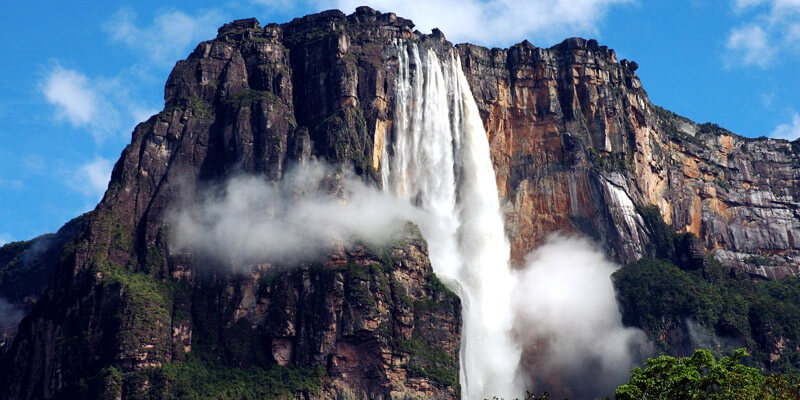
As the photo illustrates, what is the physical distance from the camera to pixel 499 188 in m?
150

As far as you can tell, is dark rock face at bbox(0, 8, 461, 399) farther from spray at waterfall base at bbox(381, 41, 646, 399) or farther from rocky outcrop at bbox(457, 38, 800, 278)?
rocky outcrop at bbox(457, 38, 800, 278)

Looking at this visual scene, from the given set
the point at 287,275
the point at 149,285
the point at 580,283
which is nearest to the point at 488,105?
the point at 580,283

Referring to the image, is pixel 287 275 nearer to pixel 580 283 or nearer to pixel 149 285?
pixel 149 285

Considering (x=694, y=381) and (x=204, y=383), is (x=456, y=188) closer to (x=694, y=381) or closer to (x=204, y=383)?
(x=204, y=383)

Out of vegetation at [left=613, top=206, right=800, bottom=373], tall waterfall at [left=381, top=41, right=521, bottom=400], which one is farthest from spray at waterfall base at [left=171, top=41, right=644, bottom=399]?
vegetation at [left=613, top=206, right=800, bottom=373]

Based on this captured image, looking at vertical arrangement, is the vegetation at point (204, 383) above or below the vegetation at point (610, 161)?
below

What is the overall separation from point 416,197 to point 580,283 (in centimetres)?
2049

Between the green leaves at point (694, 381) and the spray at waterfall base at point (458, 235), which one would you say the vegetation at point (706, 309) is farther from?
the green leaves at point (694, 381)

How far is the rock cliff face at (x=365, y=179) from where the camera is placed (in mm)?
124188

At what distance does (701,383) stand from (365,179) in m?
62.3

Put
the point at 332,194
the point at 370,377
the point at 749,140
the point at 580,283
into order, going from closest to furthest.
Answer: the point at 370,377, the point at 332,194, the point at 580,283, the point at 749,140

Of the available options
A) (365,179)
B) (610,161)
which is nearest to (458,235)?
(365,179)

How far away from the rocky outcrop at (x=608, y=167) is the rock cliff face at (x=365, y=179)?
0.78 feet

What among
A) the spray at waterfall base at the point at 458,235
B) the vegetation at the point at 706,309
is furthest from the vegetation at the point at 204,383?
the vegetation at the point at 706,309
